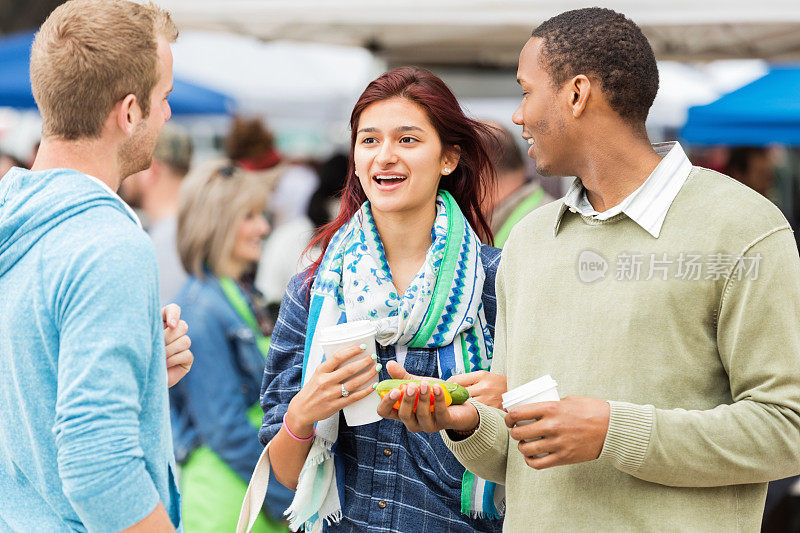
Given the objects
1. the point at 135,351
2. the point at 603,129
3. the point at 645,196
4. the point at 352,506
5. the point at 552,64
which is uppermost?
the point at 552,64

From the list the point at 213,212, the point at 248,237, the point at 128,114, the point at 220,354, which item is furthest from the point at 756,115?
the point at 128,114

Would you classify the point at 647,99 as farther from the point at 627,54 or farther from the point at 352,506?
the point at 352,506

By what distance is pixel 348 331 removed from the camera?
2.20m

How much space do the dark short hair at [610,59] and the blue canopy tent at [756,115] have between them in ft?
15.9

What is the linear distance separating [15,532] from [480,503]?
1186mm

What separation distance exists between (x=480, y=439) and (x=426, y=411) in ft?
0.60

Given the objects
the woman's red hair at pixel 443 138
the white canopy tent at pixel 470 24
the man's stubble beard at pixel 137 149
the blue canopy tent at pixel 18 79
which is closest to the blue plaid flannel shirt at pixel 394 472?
the woman's red hair at pixel 443 138

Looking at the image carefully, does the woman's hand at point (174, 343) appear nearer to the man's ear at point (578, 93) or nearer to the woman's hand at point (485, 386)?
the woman's hand at point (485, 386)

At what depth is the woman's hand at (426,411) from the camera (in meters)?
2.08

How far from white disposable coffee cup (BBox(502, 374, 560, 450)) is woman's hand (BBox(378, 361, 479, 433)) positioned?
22cm

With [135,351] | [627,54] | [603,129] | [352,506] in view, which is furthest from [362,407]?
[627,54]

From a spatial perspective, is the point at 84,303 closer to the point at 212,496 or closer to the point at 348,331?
the point at 348,331

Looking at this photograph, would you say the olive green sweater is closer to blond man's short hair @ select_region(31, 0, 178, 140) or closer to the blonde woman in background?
blond man's short hair @ select_region(31, 0, 178, 140)

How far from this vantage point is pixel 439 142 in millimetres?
2637
